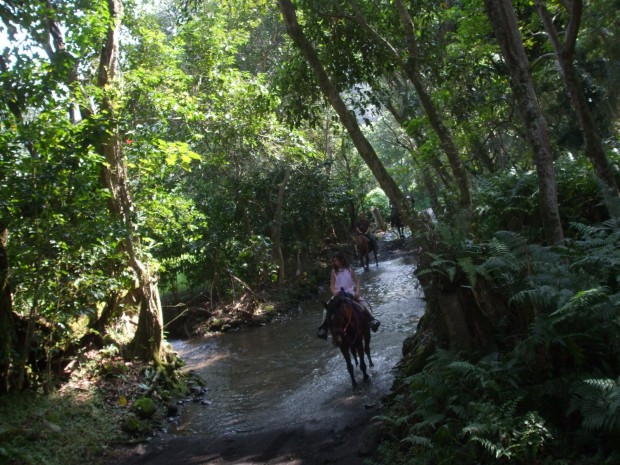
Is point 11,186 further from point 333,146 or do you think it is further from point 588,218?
point 333,146

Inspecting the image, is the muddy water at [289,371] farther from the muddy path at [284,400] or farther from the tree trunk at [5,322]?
the tree trunk at [5,322]

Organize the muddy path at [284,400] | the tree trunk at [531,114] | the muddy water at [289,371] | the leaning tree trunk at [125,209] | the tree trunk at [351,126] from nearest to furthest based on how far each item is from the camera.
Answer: the tree trunk at [531,114] < the muddy path at [284,400] < the tree trunk at [351,126] < the muddy water at [289,371] < the leaning tree trunk at [125,209]

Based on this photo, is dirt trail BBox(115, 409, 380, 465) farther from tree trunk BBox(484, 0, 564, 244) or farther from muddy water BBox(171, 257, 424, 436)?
tree trunk BBox(484, 0, 564, 244)

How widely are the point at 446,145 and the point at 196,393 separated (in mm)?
6494

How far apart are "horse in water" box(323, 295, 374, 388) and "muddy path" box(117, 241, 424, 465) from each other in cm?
60

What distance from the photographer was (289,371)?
10.8 meters

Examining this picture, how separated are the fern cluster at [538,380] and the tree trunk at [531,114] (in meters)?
0.46

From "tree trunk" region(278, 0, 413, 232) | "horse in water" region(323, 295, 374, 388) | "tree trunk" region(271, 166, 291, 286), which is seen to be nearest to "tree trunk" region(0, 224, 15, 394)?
"horse in water" region(323, 295, 374, 388)

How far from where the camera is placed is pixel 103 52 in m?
10.1

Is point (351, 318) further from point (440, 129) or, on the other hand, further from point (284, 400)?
point (440, 129)

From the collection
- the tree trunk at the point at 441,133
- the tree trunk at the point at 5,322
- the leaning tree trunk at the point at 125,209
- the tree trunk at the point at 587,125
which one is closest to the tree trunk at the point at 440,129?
the tree trunk at the point at 441,133

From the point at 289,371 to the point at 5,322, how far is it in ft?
17.2

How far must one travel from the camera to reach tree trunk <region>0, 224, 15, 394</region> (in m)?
7.75

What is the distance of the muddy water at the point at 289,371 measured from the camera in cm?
814
